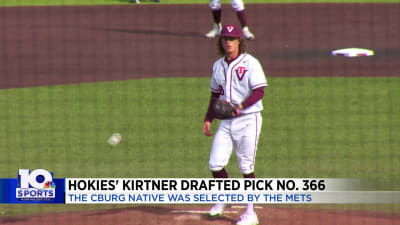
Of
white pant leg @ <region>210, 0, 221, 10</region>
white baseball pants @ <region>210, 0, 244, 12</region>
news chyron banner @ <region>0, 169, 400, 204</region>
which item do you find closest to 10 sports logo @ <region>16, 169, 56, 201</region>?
news chyron banner @ <region>0, 169, 400, 204</region>

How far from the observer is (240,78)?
8406 mm

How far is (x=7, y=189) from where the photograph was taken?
904 cm

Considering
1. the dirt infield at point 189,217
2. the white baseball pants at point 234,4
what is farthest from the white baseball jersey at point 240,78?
the white baseball pants at point 234,4

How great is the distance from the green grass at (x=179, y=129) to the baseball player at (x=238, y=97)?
2033 mm

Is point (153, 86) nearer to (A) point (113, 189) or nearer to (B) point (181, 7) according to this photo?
(A) point (113, 189)

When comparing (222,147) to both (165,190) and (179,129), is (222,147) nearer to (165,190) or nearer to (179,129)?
(165,190)

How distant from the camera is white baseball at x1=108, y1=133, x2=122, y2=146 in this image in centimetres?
1252

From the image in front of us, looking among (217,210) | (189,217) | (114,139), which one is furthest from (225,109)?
(114,139)

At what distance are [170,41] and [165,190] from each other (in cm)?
1229

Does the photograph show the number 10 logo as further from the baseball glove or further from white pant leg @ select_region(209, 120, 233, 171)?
the baseball glove

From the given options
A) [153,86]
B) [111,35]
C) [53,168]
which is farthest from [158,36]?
[53,168]

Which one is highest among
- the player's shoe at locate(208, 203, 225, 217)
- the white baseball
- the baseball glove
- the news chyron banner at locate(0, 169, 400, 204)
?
the baseball glove

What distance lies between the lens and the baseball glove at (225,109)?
27.4 ft

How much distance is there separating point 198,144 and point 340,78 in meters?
5.17
